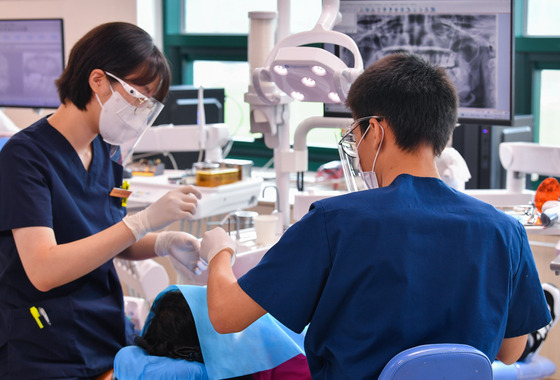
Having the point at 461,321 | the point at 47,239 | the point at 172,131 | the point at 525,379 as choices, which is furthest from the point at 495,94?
the point at 172,131

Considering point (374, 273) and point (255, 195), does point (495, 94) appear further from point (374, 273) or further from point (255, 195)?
point (255, 195)

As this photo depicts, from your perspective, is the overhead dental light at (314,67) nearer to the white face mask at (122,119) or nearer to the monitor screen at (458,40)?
the monitor screen at (458,40)

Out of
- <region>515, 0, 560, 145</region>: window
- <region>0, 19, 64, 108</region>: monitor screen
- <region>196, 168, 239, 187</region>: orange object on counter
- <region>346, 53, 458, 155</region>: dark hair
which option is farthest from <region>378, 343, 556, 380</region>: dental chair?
<region>0, 19, 64, 108</region>: monitor screen

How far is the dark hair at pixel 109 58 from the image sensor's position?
1.61 metres

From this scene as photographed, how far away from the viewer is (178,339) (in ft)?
5.21

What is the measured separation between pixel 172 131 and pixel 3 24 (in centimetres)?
124

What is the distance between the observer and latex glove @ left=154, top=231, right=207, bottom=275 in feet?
5.92

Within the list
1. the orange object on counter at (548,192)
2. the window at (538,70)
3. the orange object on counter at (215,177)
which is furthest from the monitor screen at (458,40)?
the window at (538,70)

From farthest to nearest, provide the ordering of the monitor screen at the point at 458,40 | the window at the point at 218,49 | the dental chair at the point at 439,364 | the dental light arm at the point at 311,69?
1. the window at the point at 218,49
2. the monitor screen at the point at 458,40
3. the dental light arm at the point at 311,69
4. the dental chair at the point at 439,364

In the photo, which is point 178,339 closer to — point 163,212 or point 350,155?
point 163,212

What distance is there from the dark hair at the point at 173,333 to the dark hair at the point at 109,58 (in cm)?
51

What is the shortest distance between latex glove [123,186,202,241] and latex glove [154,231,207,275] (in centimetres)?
10

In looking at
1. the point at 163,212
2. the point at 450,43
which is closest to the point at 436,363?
the point at 163,212

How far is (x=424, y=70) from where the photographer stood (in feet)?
4.03
